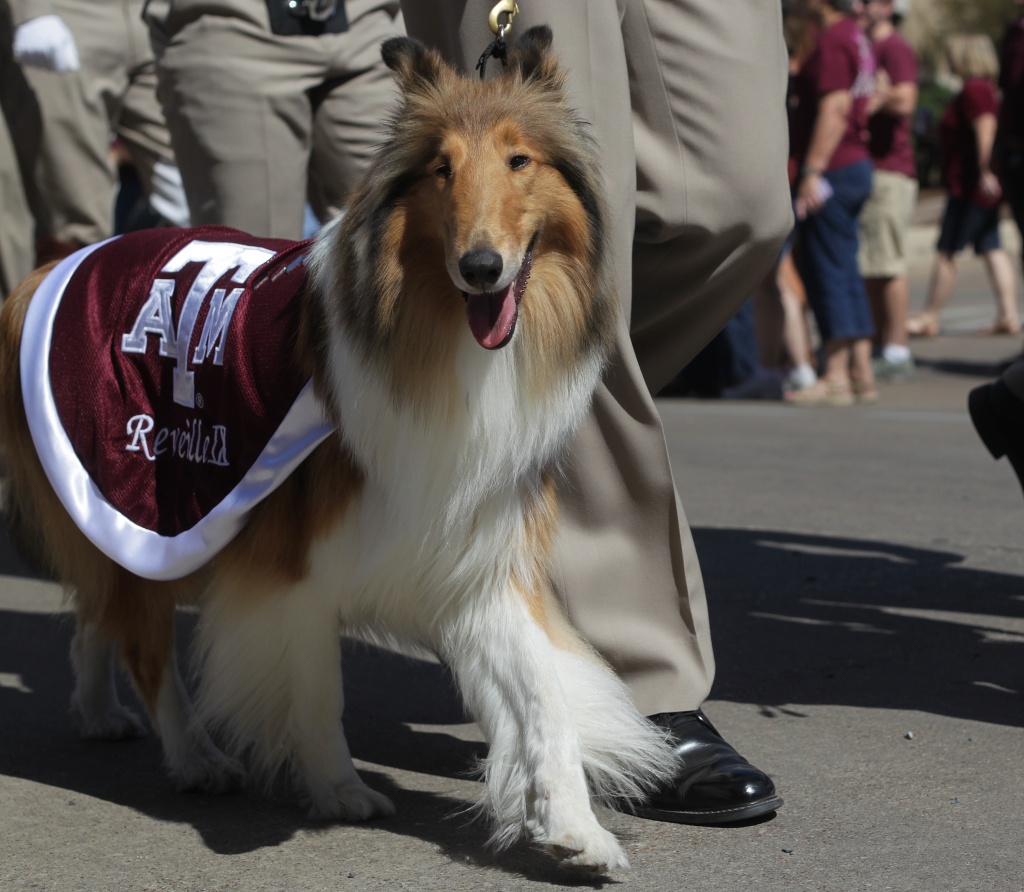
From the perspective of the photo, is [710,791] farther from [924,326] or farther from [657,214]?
[924,326]

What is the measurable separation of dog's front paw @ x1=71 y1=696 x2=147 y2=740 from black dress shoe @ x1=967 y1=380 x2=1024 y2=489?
2485 millimetres

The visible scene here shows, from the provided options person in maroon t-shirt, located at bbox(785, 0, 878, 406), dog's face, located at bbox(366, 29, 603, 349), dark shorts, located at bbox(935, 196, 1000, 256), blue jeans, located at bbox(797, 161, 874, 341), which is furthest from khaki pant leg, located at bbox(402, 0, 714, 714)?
dark shorts, located at bbox(935, 196, 1000, 256)

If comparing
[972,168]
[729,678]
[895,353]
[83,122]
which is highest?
[83,122]

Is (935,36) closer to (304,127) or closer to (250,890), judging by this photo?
(304,127)

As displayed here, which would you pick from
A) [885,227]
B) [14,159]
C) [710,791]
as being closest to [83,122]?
[14,159]

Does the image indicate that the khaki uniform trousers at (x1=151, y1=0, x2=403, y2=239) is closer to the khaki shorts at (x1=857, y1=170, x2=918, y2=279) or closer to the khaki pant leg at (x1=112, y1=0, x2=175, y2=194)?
the khaki pant leg at (x1=112, y1=0, x2=175, y2=194)

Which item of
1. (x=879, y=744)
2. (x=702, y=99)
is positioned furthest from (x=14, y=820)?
(x=702, y=99)

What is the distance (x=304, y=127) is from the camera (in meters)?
4.58

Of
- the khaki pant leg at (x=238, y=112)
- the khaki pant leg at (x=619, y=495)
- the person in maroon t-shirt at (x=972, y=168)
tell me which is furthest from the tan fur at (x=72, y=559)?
the person in maroon t-shirt at (x=972, y=168)

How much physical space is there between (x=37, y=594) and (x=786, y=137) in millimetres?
3044

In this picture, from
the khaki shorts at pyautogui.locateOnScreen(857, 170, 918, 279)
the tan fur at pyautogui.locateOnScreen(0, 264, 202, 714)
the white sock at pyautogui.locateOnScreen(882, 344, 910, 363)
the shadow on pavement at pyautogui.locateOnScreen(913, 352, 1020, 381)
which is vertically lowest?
the shadow on pavement at pyautogui.locateOnScreen(913, 352, 1020, 381)

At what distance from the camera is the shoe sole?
3.08m

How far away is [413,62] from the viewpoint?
10.0 feet

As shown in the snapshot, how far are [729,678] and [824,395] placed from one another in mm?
5593
